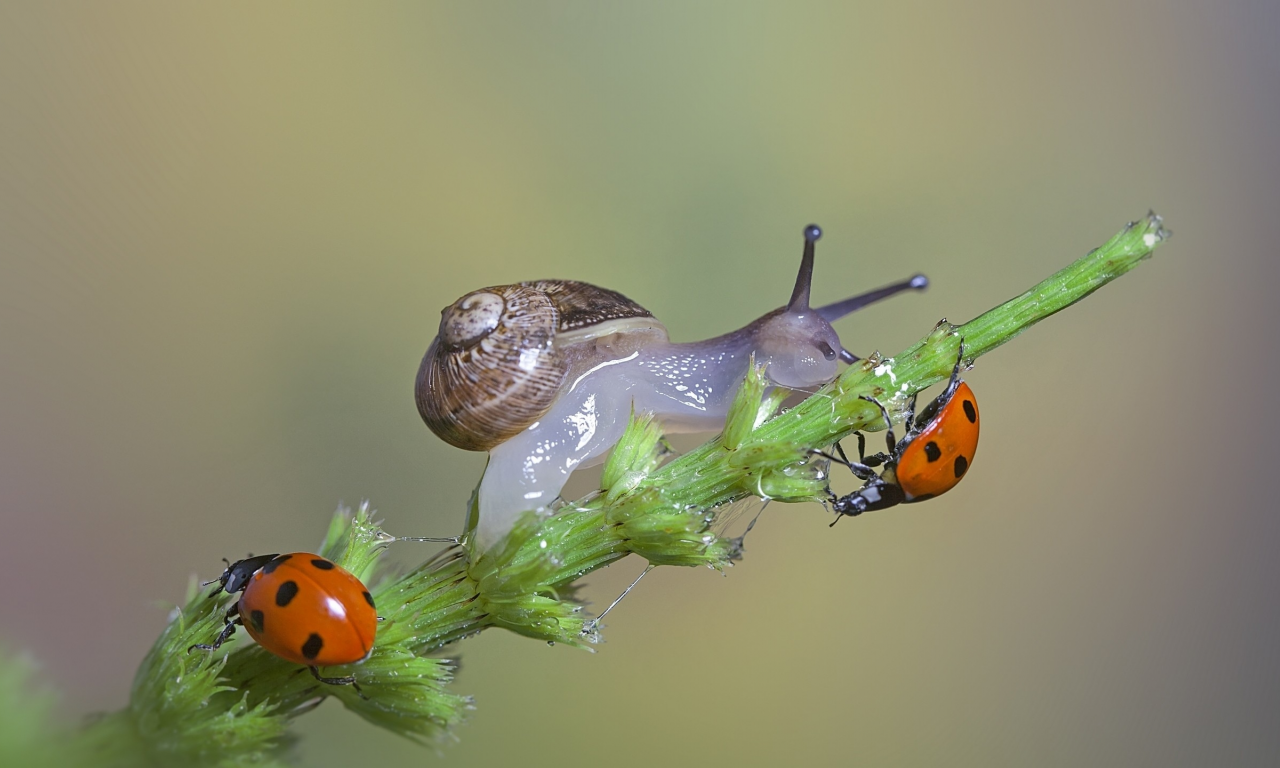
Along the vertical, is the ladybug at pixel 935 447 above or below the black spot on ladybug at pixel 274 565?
above

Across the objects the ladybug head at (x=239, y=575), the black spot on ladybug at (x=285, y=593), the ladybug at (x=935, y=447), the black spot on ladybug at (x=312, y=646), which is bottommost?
the black spot on ladybug at (x=312, y=646)

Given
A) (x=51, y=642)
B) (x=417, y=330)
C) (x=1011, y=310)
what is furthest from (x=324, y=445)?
(x=1011, y=310)

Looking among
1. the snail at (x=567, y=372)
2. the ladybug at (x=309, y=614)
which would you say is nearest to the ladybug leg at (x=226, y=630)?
the ladybug at (x=309, y=614)

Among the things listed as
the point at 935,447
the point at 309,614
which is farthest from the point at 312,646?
the point at 935,447

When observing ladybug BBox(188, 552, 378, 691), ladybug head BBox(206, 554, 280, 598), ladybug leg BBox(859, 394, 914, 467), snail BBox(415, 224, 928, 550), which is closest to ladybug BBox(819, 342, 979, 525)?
ladybug leg BBox(859, 394, 914, 467)

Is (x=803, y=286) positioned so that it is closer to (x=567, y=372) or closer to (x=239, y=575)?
(x=567, y=372)

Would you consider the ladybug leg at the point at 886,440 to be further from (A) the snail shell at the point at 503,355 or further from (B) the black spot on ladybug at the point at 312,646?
(B) the black spot on ladybug at the point at 312,646

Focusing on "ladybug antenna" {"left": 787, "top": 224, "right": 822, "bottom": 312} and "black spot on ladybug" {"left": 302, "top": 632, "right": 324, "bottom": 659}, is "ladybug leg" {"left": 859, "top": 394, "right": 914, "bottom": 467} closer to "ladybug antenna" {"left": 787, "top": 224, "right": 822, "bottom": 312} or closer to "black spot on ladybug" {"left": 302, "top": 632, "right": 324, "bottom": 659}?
"ladybug antenna" {"left": 787, "top": 224, "right": 822, "bottom": 312}

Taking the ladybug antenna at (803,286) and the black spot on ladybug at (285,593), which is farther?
the ladybug antenna at (803,286)
